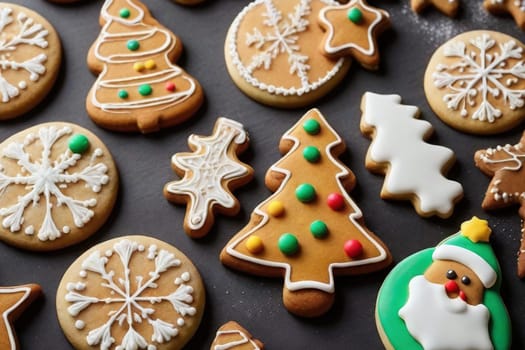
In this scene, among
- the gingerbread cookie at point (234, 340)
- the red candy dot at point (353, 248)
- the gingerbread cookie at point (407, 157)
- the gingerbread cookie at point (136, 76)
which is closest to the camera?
the gingerbread cookie at point (234, 340)

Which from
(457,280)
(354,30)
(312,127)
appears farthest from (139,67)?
(457,280)

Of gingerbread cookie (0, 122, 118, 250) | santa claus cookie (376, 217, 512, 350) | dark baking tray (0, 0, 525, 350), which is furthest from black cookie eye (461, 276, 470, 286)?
gingerbread cookie (0, 122, 118, 250)

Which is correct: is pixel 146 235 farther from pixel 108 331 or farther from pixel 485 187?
pixel 485 187

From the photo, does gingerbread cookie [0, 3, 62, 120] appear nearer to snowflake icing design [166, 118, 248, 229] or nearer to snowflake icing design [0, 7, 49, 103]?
snowflake icing design [0, 7, 49, 103]

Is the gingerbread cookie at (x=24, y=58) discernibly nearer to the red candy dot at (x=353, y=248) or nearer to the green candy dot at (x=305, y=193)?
the green candy dot at (x=305, y=193)

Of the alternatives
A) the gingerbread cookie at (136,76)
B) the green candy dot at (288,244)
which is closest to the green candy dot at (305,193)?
the green candy dot at (288,244)

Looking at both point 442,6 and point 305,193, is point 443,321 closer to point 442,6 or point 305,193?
point 305,193
